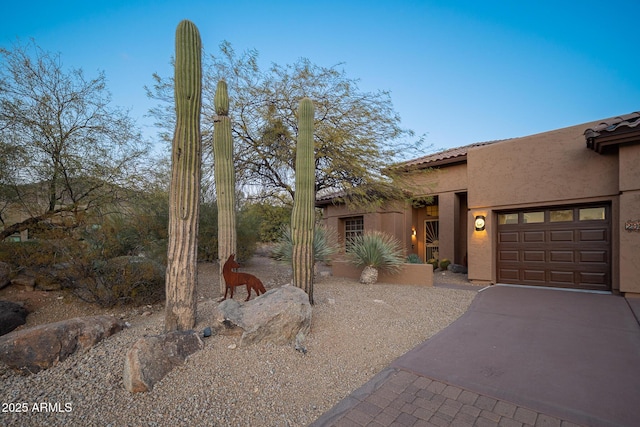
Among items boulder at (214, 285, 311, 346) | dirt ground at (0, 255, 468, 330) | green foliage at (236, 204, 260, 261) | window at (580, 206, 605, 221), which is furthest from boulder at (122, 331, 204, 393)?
window at (580, 206, 605, 221)

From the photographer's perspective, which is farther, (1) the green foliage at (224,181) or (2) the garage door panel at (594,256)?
(2) the garage door panel at (594,256)

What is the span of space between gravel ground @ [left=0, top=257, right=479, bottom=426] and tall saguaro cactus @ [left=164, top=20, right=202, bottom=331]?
458 millimetres

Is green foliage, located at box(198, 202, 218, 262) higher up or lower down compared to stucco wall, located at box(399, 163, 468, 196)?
lower down

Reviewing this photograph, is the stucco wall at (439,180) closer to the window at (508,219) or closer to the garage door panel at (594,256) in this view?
the window at (508,219)

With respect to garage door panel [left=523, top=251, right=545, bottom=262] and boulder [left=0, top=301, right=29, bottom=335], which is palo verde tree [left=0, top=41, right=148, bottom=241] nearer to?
boulder [left=0, top=301, right=29, bottom=335]

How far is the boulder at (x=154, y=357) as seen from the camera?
8.98 ft

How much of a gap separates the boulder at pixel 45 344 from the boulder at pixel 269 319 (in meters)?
1.51

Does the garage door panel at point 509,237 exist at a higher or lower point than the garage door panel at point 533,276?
higher

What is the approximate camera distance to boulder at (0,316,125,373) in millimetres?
3092

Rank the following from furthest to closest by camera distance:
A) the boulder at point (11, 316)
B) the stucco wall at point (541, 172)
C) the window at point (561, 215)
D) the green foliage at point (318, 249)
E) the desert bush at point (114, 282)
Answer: the green foliage at point (318, 249) < the window at point (561, 215) < the stucco wall at point (541, 172) < the desert bush at point (114, 282) < the boulder at point (11, 316)

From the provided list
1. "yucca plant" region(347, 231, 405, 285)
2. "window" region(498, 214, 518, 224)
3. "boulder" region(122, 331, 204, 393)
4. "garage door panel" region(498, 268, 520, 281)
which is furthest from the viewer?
"window" region(498, 214, 518, 224)

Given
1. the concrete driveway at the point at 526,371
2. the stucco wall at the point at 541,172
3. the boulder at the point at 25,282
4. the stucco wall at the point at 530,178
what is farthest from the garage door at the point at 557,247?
the boulder at the point at 25,282

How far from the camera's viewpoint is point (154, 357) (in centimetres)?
296

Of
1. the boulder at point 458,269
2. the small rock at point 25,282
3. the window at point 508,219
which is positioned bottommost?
the boulder at point 458,269
